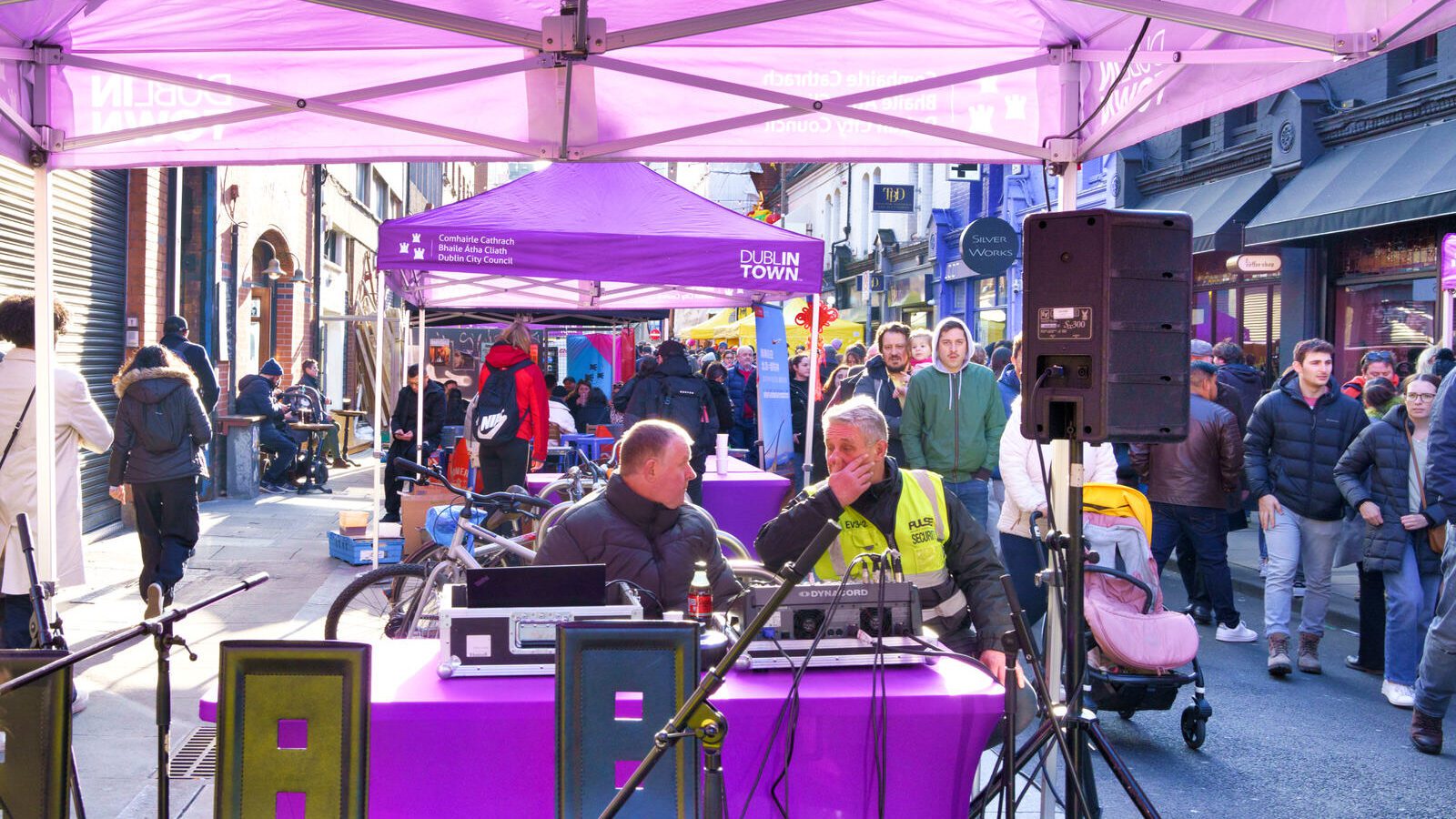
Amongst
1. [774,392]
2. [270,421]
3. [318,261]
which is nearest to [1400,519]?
[774,392]

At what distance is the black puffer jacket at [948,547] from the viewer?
15.0ft

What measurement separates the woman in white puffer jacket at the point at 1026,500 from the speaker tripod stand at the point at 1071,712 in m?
2.83

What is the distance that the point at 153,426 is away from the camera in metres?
7.91

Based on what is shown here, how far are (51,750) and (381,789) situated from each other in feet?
2.63

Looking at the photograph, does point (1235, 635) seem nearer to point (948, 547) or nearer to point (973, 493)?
point (973, 493)

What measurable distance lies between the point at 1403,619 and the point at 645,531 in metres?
4.46

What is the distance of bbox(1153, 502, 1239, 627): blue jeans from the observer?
26.4 feet

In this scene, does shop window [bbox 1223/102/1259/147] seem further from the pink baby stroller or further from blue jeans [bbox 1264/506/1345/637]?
the pink baby stroller

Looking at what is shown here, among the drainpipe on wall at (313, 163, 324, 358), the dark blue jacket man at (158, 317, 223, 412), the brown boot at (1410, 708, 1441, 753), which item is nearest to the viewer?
the brown boot at (1410, 708, 1441, 753)

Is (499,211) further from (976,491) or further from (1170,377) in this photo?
(1170,377)

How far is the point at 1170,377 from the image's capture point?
13.2 feet

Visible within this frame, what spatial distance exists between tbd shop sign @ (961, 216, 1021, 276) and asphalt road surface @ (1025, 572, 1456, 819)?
9714 millimetres

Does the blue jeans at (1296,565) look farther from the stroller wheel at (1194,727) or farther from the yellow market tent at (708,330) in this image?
the yellow market tent at (708,330)

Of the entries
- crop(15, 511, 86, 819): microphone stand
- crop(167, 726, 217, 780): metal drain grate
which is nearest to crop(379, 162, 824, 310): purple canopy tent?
crop(167, 726, 217, 780): metal drain grate
